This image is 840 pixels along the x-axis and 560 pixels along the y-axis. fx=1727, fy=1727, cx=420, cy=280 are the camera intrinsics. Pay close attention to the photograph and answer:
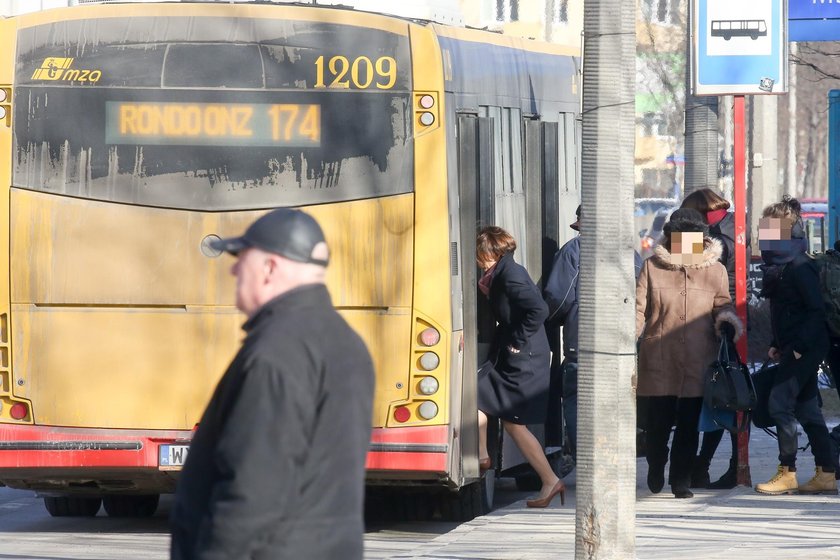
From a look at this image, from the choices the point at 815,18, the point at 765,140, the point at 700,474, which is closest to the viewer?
the point at 700,474

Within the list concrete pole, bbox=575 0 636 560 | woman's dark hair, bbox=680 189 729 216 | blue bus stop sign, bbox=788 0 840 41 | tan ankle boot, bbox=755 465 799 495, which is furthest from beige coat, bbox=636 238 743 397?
blue bus stop sign, bbox=788 0 840 41

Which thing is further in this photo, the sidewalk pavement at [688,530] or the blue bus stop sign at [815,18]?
the blue bus stop sign at [815,18]

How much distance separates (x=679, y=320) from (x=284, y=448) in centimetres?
694

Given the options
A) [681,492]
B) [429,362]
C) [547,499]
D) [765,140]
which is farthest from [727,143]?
[429,362]

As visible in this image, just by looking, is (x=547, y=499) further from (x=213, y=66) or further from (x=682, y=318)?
(x=213, y=66)

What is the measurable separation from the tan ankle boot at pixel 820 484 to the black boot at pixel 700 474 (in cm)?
66

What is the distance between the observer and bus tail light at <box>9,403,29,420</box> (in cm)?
918

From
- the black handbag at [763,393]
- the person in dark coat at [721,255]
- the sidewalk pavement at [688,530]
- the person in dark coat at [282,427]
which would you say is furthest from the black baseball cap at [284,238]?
the black handbag at [763,393]

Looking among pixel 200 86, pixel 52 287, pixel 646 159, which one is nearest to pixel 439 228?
pixel 200 86

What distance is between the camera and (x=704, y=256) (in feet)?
34.0

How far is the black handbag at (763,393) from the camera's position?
10.9 m

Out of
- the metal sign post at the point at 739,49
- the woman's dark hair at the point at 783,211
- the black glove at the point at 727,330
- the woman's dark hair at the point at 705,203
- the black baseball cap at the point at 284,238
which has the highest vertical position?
the metal sign post at the point at 739,49

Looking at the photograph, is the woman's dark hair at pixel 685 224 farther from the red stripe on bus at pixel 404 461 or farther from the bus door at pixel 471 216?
the red stripe on bus at pixel 404 461

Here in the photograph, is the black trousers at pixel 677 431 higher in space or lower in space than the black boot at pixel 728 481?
higher
